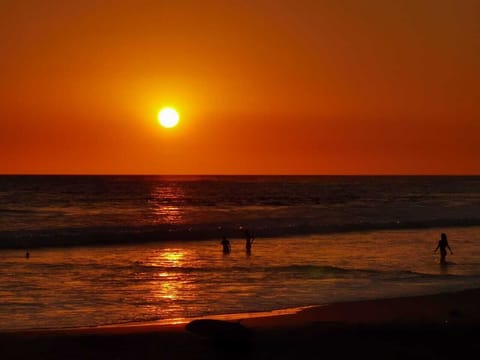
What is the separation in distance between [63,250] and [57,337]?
22.8 meters

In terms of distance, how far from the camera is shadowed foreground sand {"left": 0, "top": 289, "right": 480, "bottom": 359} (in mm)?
11898

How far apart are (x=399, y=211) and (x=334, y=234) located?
2897 cm

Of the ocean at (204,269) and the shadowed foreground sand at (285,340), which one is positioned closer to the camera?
the shadowed foreground sand at (285,340)

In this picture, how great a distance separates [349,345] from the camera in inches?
489

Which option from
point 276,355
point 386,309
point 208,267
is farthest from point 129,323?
point 208,267

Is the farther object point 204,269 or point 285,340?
point 204,269

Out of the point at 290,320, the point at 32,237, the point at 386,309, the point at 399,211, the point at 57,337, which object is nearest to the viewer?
the point at 57,337

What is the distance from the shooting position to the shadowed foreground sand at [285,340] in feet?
39.0

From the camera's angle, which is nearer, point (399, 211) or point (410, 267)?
point (410, 267)

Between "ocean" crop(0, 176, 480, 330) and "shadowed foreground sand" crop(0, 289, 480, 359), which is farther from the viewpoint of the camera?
"ocean" crop(0, 176, 480, 330)

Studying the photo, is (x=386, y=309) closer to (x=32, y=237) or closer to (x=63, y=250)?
(x=63, y=250)

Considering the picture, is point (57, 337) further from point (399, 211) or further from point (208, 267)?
point (399, 211)

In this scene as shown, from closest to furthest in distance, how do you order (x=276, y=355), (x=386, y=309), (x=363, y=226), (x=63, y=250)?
(x=276, y=355) → (x=386, y=309) → (x=63, y=250) → (x=363, y=226)

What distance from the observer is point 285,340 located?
42.2 ft
